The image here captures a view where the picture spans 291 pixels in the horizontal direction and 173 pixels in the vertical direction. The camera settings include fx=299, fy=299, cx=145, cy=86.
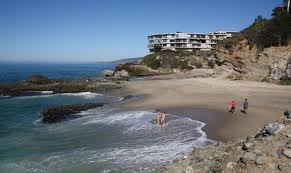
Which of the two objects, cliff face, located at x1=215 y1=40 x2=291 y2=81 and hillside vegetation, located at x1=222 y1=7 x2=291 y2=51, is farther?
hillside vegetation, located at x1=222 y1=7 x2=291 y2=51

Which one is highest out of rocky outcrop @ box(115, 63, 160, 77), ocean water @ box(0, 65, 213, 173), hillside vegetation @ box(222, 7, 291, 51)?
hillside vegetation @ box(222, 7, 291, 51)

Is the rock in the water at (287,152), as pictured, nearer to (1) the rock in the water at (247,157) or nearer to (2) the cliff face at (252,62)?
(1) the rock in the water at (247,157)

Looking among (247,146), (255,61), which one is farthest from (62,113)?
(255,61)

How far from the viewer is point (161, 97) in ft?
117

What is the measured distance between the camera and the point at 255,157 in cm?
857

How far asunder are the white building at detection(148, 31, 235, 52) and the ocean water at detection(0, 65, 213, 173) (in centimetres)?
8760

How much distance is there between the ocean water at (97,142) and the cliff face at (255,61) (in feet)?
75.5

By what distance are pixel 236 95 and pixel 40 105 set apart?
882 inches

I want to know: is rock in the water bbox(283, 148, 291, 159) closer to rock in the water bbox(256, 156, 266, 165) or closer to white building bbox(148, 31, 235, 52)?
rock in the water bbox(256, 156, 266, 165)

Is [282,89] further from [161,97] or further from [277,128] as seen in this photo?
[277,128]

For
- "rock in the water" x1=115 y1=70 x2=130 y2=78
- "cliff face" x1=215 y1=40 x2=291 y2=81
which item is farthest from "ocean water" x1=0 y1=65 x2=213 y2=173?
"rock in the water" x1=115 y1=70 x2=130 y2=78

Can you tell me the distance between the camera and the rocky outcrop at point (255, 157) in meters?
8.21

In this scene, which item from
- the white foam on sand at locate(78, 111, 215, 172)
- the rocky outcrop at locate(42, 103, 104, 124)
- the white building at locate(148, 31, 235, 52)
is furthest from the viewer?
the white building at locate(148, 31, 235, 52)

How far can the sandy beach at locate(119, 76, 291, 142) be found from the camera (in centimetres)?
2038
